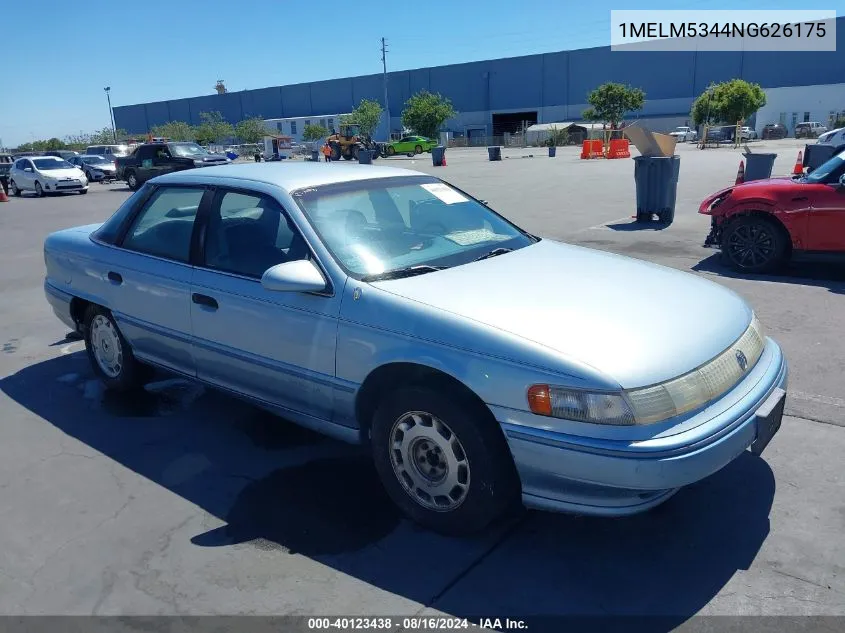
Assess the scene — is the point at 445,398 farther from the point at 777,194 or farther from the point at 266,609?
the point at 777,194

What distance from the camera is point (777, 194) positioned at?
780 cm

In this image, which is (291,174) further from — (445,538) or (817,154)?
(817,154)

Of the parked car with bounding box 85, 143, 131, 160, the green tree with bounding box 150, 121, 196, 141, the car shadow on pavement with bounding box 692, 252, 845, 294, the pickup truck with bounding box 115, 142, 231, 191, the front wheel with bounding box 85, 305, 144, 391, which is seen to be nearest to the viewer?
the front wheel with bounding box 85, 305, 144, 391

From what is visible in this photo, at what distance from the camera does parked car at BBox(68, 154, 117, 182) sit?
31500mm

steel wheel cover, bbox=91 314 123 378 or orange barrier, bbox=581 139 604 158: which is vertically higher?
steel wheel cover, bbox=91 314 123 378

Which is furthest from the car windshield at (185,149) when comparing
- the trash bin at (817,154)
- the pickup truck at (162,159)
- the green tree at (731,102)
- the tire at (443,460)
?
the green tree at (731,102)

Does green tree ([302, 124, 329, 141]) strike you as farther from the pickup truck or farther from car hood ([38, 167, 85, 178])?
car hood ([38, 167, 85, 178])

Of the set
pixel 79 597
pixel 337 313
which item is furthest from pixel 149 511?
pixel 337 313

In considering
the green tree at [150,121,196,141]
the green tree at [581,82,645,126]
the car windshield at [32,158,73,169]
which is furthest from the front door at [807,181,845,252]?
the green tree at [150,121,196,141]

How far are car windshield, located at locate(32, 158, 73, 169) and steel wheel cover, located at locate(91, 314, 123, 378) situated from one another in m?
Result: 23.4

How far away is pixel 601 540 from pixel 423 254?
5.55 ft

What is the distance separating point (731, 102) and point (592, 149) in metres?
24.7

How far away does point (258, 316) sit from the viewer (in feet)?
12.2

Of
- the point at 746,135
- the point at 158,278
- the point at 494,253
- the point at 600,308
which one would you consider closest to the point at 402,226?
the point at 494,253
